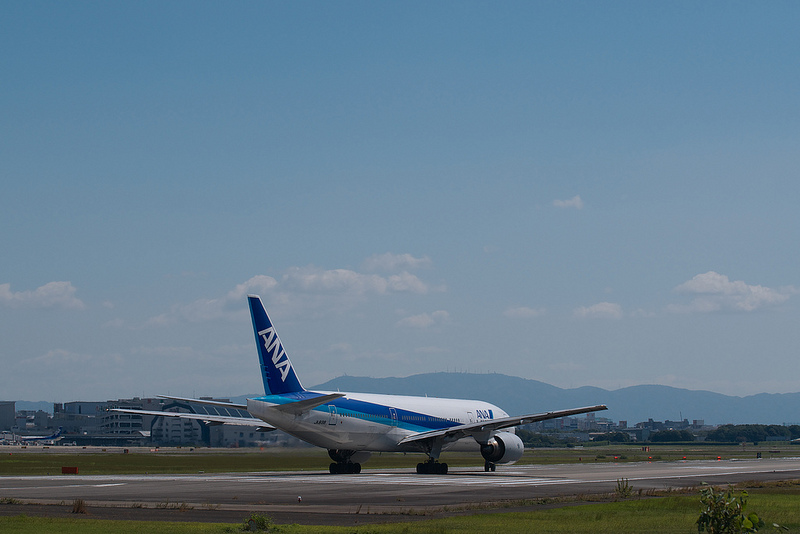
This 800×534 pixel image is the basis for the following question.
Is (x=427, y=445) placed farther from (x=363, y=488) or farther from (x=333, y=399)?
(x=363, y=488)

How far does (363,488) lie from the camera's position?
31453 mm

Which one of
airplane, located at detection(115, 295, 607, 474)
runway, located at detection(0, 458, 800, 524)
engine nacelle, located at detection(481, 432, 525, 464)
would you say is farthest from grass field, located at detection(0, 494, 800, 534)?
engine nacelle, located at detection(481, 432, 525, 464)

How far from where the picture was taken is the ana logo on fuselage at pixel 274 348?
40.6 m

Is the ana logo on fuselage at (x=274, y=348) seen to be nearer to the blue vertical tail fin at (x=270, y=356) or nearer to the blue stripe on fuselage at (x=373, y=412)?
the blue vertical tail fin at (x=270, y=356)

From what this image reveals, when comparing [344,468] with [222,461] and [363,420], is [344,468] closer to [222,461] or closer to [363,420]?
[363,420]

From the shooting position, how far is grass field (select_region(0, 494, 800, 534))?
18.1 metres

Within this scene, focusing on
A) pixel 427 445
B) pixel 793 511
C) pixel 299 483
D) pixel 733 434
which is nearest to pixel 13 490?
pixel 299 483

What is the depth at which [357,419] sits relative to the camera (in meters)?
43.1

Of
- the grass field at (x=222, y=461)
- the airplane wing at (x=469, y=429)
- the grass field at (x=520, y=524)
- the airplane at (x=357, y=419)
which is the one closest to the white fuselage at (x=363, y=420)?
the airplane at (x=357, y=419)

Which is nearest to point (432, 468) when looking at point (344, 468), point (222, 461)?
point (344, 468)

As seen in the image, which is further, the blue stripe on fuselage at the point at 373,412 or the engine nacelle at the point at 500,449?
the engine nacelle at the point at 500,449

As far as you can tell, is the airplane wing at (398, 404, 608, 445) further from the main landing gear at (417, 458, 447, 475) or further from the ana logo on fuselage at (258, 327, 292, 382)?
the ana logo on fuselage at (258, 327, 292, 382)

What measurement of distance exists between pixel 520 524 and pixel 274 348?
22539mm

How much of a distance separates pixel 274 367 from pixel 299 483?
7.24 metres
